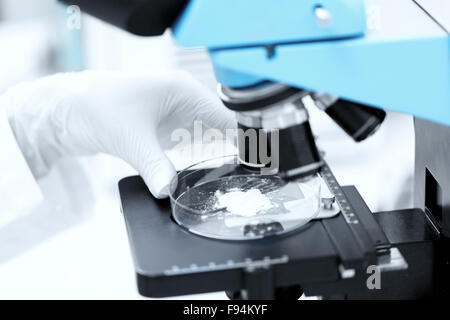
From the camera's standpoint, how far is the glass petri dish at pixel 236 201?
3.09 ft

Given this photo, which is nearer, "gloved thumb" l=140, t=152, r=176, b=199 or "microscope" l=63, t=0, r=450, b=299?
"microscope" l=63, t=0, r=450, b=299

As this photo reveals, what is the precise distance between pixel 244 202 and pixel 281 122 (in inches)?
9.5

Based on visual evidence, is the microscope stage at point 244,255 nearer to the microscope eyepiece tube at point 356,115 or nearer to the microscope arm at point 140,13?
the microscope eyepiece tube at point 356,115

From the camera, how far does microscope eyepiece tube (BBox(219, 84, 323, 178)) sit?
79cm

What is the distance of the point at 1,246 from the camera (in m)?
1.24

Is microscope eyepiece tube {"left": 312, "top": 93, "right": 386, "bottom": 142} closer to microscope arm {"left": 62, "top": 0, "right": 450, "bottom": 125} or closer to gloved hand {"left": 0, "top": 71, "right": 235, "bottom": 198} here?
microscope arm {"left": 62, "top": 0, "right": 450, "bottom": 125}

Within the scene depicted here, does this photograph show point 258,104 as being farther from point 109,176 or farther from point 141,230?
point 109,176

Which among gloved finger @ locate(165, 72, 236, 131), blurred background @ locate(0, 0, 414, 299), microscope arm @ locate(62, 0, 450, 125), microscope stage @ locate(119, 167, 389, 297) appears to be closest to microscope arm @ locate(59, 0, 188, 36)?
microscope arm @ locate(62, 0, 450, 125)

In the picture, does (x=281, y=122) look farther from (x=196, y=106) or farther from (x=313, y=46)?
(x=196, y=106)

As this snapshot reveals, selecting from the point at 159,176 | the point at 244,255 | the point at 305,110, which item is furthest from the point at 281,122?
the point at 159,176

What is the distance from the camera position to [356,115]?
83 cm

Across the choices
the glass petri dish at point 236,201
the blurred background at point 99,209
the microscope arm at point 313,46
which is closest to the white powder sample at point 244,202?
the glass petri dish at point 236,201

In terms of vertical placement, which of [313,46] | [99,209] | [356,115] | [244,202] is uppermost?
[313,46]
